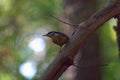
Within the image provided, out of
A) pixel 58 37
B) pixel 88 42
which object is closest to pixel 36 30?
pixel 88 42

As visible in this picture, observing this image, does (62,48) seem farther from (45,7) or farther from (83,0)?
(45,7)

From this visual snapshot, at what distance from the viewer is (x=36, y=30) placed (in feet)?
13.3

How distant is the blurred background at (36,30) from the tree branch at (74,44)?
29.0 inches

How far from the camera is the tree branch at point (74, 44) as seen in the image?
0.72m

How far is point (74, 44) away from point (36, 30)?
335cm

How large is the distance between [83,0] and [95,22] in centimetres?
130

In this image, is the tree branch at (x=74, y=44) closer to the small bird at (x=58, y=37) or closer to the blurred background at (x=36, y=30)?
the small bird at (x=58, y=37)

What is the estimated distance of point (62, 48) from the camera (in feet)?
2.45

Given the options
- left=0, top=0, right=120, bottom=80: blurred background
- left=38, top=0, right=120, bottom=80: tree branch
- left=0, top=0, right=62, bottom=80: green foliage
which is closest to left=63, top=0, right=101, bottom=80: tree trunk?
left=0, top=0, right=120, bottom=80: blurred background

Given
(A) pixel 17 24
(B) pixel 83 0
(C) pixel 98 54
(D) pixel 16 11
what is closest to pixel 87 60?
(C) pixel 98 54

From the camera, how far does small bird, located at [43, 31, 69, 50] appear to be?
2.39 ft

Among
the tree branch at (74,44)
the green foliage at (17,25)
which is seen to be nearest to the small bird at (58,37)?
the tree branch at (74,44)

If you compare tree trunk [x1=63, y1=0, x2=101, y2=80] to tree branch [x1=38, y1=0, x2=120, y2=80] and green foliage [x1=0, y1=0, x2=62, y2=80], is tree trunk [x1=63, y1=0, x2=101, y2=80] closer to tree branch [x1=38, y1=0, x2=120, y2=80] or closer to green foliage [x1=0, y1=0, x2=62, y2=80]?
green foliage [x1=0, y1=0, x2=62, y2=80]

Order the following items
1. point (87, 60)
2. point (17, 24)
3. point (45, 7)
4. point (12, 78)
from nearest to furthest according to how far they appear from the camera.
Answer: point (87, 60)
point (12, 78)
point (45, 7)
point (17, 24)
